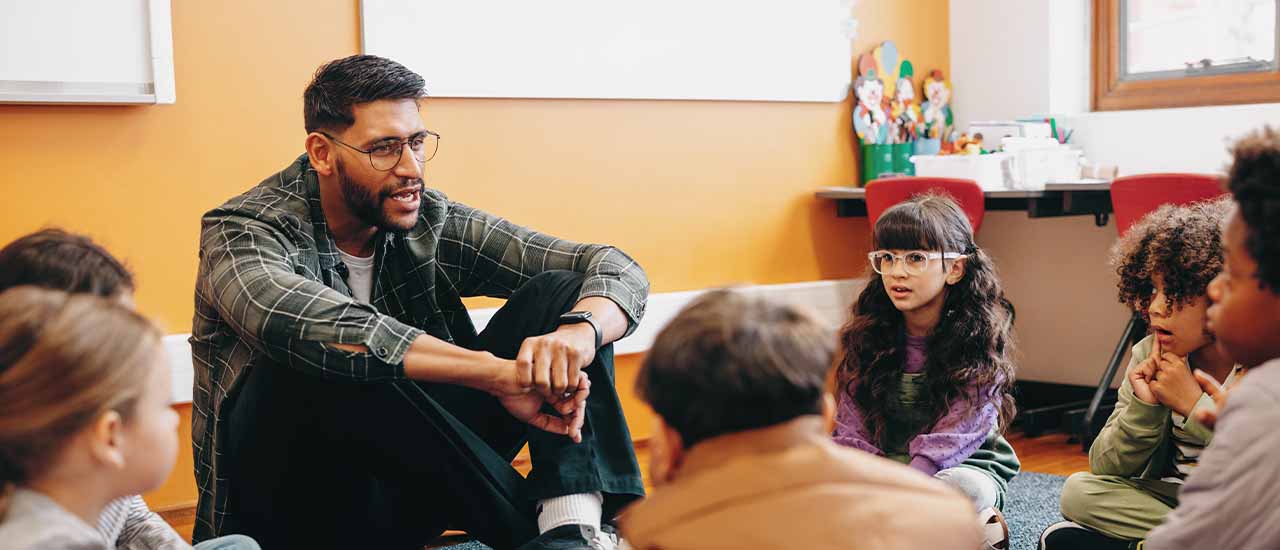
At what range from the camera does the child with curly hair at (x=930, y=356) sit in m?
2.07

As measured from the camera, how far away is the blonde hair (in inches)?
43.6

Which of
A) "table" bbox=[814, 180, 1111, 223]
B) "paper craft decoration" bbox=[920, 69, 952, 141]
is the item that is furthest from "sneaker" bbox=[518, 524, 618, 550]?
"paper craft decoration" bbox=[920, 69, 952, 141]

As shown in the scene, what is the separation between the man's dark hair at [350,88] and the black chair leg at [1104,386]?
2.23 meters

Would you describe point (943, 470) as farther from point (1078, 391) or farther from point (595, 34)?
point (1078, 391)

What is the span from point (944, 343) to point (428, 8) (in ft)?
5.33

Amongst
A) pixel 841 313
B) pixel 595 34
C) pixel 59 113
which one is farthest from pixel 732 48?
pixel 59 113

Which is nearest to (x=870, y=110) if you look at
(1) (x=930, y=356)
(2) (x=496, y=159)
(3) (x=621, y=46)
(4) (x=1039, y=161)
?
(4) (x=1039, y=161)

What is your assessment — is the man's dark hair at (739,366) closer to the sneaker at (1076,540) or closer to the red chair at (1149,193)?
the sneaker at (1076,540)

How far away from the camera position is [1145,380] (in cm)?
174

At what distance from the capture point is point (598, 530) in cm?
178

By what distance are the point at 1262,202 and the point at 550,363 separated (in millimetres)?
955

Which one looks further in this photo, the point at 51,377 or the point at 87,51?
the point at 87,51

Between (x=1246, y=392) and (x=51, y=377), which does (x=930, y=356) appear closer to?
(x=1246, y=392)

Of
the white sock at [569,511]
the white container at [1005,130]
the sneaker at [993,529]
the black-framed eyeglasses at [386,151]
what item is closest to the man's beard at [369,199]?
the black-framed eyeglasses at [386,151]
